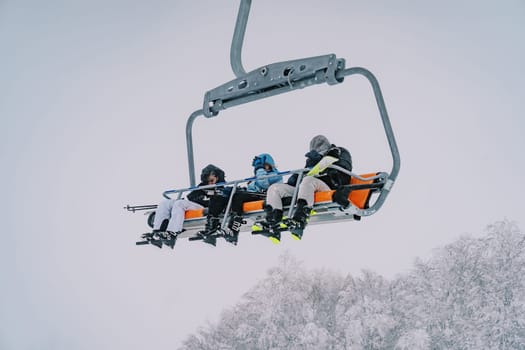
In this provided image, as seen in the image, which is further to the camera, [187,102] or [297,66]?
[187,102]

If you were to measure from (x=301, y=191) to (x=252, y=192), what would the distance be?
778mm

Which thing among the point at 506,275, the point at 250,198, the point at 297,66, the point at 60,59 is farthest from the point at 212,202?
the point at 60,59

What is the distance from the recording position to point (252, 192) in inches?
196

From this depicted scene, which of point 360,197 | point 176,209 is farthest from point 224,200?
point 360,197

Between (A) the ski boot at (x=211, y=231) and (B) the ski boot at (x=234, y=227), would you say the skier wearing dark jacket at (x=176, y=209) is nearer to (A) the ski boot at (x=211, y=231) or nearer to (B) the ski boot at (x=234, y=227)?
(A) the ski boot at (x=211, y=231)

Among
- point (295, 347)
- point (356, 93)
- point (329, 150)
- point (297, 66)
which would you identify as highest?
point (356, 93)

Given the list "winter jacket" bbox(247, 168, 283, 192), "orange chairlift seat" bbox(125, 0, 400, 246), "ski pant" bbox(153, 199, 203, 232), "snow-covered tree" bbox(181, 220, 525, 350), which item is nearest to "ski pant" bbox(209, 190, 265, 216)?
"orange chairlift seat" bbox(125, 0, 400, 246)

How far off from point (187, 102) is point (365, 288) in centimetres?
1057

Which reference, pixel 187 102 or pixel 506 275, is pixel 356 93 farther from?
pixel 506 275

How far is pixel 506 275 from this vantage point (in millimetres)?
11422

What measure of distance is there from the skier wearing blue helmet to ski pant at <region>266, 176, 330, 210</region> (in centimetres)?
12

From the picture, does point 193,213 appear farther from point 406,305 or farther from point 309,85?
point 406,305

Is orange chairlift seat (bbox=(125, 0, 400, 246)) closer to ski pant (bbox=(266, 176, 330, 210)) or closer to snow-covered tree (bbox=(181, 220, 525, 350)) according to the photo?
ski pant (bbox=(266, 176, 330, 210))

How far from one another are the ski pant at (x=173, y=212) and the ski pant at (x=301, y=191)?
95 centimetres
